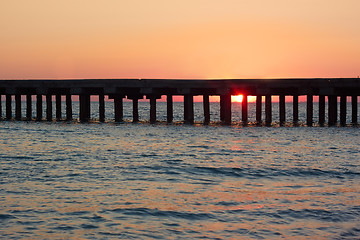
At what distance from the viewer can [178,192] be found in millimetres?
12547

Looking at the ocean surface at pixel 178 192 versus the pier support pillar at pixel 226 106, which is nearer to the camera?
the ocean surface at pixel 178 192

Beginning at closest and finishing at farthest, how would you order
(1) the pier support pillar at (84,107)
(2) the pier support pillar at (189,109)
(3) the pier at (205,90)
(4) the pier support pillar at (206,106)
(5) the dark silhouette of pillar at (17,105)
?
(3) the pier at (205,90)
(2) the pier support pillar at (189,109)
(4) the pier support pillar at (206,106)
(1) the pier support pillar at (84,107)
(5) the dark silhouette of pillar at (17,105)

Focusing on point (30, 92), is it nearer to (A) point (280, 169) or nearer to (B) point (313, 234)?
(A) point (280, 169)

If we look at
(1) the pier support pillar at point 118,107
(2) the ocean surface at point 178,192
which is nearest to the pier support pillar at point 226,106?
(1) the pier support pillar at point 118,107

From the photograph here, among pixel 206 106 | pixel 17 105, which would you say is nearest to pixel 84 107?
pixel 17 105

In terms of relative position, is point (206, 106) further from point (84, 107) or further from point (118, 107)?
point (84, 107)

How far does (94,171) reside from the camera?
15.7m

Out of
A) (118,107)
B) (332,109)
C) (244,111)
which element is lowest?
(244,111)

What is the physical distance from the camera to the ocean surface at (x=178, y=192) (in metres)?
9.45

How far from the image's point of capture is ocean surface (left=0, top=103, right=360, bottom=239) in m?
9.45

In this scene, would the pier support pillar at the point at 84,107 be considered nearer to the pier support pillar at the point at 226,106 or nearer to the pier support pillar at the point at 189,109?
the pier support pillar at the point at 189,109

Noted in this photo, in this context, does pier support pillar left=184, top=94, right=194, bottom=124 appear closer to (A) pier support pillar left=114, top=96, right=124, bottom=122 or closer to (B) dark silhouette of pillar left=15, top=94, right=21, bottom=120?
(A) pier support pillar left=114, top=96, right=124, bottom=122

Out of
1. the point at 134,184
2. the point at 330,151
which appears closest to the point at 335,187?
the point at 134,184

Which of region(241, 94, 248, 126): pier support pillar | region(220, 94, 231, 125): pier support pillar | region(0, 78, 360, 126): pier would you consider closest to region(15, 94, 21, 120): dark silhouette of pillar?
region(0, 78, 360, 126): pier
